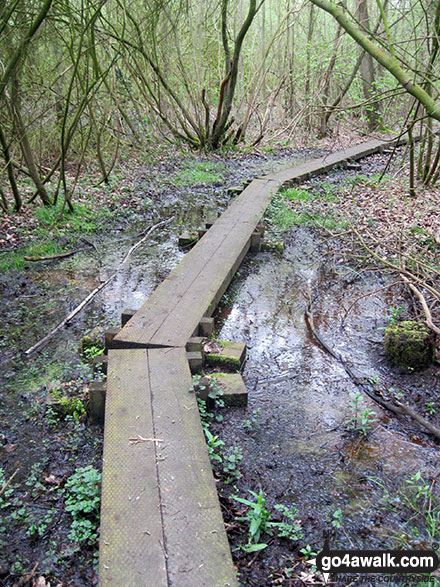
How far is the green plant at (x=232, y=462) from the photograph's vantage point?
3053 millimetres

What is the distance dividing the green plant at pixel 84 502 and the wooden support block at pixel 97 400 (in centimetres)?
49

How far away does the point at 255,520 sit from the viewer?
2.62 metres

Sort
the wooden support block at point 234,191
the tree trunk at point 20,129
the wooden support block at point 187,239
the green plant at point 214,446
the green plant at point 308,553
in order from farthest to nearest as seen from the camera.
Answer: the wooden support block at point 234,191
the wooden support block at point 187,239
the tree trunk at point 20,129
the green plant at point 214,446
the green plant at point 308,553

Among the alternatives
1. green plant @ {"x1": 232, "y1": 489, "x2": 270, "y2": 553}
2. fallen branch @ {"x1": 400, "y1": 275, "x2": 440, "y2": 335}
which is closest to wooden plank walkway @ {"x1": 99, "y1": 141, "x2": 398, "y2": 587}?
green plant @ {"x1": 232, "y1": 489, "x2": 270, "y2": 553}

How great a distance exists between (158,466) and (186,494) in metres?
0.25

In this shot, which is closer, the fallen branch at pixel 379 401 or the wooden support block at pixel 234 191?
the fallen branch at pixel 379 401

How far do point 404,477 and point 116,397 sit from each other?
77.0 inches

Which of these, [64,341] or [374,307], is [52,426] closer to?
[64,341]

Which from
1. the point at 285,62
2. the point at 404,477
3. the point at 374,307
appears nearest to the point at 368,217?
the point at 374,307

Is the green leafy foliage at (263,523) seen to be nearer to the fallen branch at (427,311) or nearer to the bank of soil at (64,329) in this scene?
the bank of soil at (64,329)

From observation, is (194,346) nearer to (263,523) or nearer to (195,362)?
(195,362)

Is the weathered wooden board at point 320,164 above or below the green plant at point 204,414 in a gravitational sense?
above

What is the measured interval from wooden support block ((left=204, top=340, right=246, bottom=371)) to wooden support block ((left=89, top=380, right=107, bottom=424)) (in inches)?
38.5

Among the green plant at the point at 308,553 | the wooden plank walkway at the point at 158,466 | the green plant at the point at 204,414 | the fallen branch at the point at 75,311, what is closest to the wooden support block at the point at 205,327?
the wooden plank walkway at the point at 158,466
